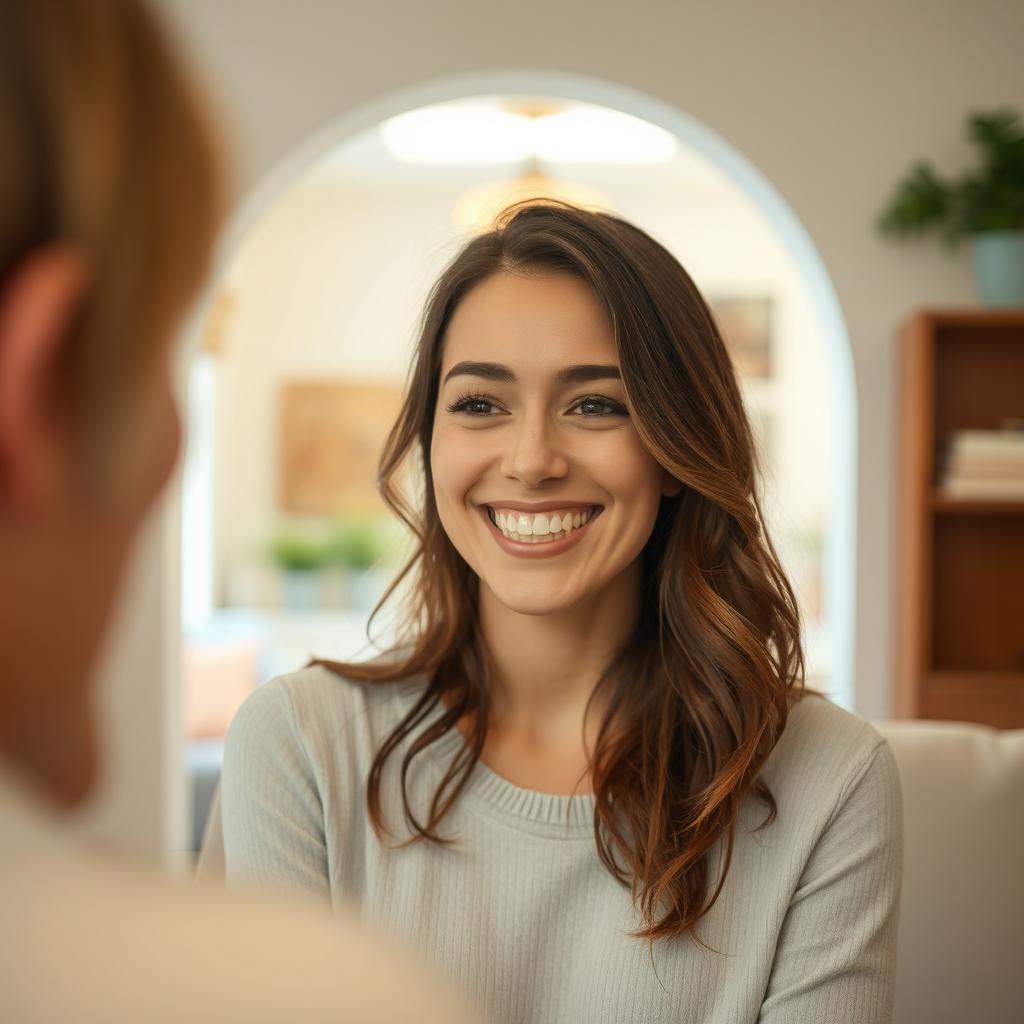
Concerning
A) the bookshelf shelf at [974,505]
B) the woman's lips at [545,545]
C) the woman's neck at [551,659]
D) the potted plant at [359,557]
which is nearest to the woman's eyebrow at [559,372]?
the woman's lips at [545,545]

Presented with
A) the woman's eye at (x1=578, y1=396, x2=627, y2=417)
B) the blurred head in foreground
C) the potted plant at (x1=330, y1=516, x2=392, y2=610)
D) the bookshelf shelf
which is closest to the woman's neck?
the woman's eye at (x1=578, y1=396, x2=627, y2=417)

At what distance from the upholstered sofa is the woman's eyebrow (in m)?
0.60

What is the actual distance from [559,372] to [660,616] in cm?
34

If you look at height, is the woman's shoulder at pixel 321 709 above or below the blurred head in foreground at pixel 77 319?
below

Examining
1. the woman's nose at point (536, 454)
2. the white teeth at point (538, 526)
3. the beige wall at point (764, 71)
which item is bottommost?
the white teeth at point (538, 526)

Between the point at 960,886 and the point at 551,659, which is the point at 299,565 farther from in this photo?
the point at 960,886

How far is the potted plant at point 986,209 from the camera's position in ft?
10.4

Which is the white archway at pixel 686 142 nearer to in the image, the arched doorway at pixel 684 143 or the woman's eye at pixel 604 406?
the arched doorway at pixel 684 143

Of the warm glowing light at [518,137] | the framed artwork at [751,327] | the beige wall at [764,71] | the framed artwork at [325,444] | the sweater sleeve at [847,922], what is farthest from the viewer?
the framed artwork at [325,444]

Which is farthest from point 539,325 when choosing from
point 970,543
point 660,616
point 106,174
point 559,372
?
point 970,543

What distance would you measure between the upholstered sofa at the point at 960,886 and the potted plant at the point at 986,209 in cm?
200

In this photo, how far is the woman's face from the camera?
1422 millimetres

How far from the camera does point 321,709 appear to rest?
1.47 metres

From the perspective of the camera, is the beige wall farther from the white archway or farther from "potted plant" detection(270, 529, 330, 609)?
"potted plant" detection(270, 529, 330, 609)
